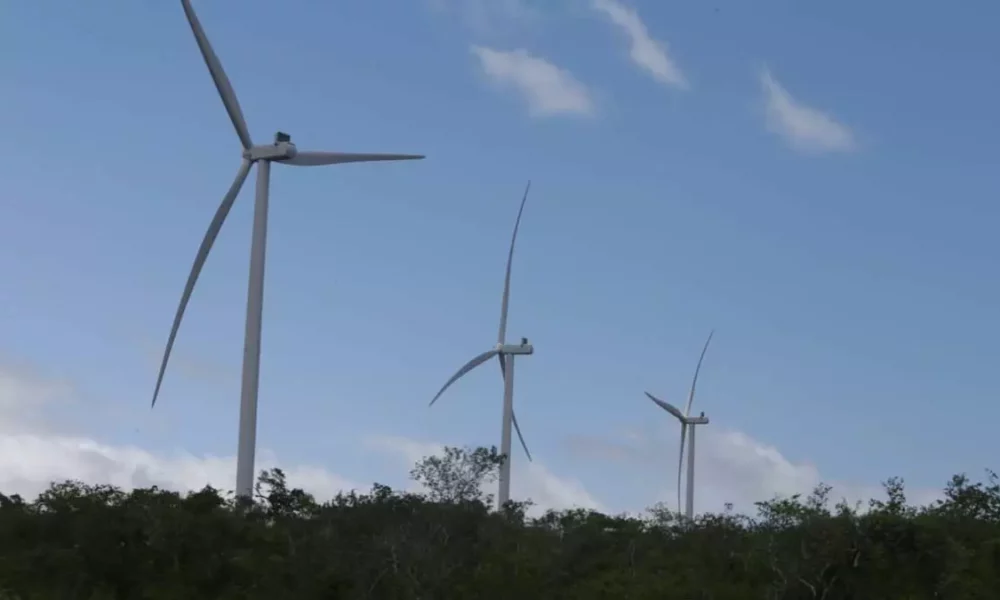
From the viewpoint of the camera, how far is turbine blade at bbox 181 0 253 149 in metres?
45.0

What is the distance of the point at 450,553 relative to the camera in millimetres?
33094

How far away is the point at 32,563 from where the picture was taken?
35656 mm

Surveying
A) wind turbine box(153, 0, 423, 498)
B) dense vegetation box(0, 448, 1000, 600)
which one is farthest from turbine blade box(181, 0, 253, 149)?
dense vegetation box(0, 448, 1000, 600)

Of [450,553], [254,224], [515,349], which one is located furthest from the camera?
[515,349]

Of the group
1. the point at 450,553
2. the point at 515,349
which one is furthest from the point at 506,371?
the point at 450,553

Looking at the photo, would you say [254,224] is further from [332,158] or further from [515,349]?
[515,349]

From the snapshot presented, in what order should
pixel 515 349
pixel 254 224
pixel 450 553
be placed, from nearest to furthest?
1. pixel 450 553
2. pixel 254 224
3. pixel 515 349

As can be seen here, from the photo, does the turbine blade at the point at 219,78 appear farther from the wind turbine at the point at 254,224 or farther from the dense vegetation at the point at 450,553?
the dense vegetation at the point at 450,553

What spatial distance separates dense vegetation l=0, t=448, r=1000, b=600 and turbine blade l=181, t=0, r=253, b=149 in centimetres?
1307

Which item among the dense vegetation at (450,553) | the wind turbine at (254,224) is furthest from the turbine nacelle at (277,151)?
the dense vegetation at (450,553)

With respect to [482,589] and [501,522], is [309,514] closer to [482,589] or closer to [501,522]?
[501,522]

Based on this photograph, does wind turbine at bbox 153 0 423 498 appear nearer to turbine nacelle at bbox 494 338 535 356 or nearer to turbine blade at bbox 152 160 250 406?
turbine blade at bbox 152 160 250 406

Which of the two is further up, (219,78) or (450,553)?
(219,78)

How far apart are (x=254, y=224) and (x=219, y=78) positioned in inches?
221
